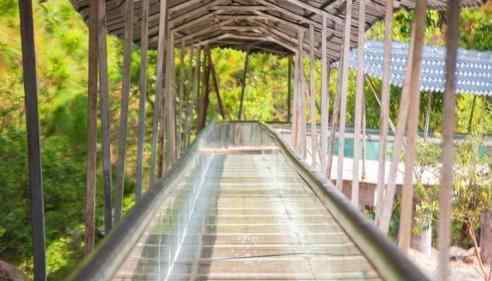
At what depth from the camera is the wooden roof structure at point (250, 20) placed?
1044 centimetres

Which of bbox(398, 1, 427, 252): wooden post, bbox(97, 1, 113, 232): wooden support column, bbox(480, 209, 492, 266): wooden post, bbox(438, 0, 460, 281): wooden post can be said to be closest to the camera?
bbox(438, 0, 460, 281): wooden post

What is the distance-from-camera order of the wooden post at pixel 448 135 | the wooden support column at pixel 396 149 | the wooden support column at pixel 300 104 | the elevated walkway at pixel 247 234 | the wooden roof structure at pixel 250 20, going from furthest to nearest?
1. the wooden support column at pixel 300 104
2. the wooden roof structure at pixel 250 20
3. the wooden support column at pixel 396 149
4. the wooden post at pixel 448 135
5. the elevated walkway at pixel 247 234

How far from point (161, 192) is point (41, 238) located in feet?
2.12

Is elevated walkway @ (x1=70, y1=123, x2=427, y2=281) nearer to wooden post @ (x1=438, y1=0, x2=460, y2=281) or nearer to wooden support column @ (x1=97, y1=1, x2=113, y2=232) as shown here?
wooden post @ (x1=438, y1=0, x2=460, y2=281)

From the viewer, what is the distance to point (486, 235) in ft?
49.3

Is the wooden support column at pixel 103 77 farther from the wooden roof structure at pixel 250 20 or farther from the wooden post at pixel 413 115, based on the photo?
the wooden roof structure at pixel 250 20

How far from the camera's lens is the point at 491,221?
14797 mm

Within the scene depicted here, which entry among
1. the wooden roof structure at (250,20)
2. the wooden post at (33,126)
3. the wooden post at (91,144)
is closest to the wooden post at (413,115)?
the wooden post at (33,126)

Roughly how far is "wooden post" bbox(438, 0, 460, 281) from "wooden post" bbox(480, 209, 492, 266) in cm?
1136

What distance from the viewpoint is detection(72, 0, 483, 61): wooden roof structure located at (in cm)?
1044

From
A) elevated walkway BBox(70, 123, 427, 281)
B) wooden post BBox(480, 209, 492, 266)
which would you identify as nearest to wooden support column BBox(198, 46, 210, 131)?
wooden post BBox(480, 209, 492, 266)

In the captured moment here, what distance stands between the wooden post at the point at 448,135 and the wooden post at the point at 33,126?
1.95m

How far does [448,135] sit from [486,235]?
1227 centimetres

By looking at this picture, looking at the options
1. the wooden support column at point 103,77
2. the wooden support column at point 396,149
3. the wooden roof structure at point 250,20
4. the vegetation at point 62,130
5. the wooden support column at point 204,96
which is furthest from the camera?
the wooden support column at point 204,96
